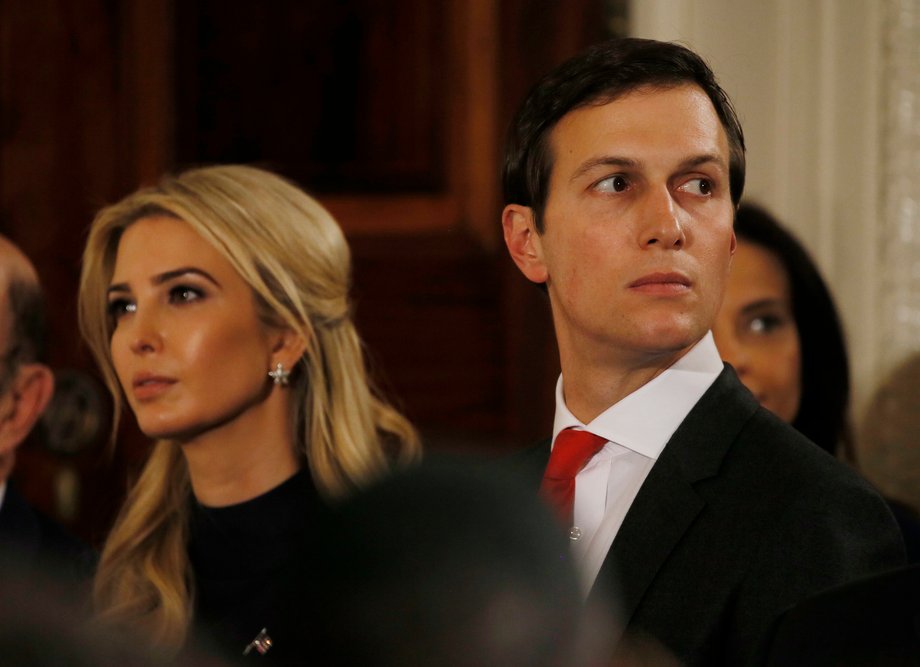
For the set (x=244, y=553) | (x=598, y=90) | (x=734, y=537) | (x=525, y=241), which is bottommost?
(x=244, y=553)

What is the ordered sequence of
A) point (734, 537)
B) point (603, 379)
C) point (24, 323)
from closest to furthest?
point (734, 537)
point (603, 379)
point (24, 323)

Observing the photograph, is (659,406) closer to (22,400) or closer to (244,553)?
(244,553)

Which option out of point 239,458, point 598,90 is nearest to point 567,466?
point 598,90

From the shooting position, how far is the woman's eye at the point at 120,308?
146 cm

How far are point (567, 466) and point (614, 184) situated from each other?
204 mm

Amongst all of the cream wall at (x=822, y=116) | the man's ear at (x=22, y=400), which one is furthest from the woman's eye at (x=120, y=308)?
the cream wall at (x=822, y=116)

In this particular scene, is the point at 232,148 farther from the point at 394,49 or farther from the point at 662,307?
the point at 662,307

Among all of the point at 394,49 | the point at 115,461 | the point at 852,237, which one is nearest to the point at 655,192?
the point at 852,237

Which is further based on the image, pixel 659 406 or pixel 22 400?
pixel 22 400

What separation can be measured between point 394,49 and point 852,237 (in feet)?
2.34

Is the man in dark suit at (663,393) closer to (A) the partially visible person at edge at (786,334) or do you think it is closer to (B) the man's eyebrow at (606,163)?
(B) the man's eyebrow at (606,163)

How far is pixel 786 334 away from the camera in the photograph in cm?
167

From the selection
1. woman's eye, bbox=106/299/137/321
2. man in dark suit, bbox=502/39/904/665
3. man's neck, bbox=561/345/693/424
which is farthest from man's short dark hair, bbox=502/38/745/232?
woman's eye, bbox=106/299/137/321

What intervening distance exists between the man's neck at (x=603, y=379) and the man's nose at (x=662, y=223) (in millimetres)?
78
